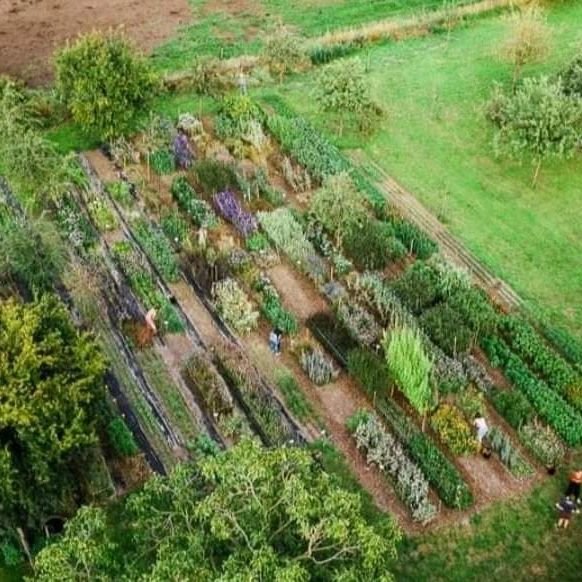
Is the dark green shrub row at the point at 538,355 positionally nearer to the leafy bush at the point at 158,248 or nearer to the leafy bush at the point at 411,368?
the leafy bush at the point at 411,368

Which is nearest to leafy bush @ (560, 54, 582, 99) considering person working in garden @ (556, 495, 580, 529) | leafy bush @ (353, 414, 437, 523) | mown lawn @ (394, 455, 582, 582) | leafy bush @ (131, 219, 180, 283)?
leafy bush @ (131, 219, 180, 283)

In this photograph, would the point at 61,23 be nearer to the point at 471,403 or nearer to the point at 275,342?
the point at 275,342

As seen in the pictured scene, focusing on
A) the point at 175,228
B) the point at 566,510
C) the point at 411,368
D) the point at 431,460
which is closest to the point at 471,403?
the point at 411,368

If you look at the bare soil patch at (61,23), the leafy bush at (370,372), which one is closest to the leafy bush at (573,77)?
the leafy bush at (370,372)

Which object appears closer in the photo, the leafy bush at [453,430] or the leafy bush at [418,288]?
the leafy bush at [453,430]

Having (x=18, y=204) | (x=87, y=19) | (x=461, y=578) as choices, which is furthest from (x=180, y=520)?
(x=87, y=19)

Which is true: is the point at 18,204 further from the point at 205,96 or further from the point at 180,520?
the point at 180,520
